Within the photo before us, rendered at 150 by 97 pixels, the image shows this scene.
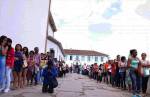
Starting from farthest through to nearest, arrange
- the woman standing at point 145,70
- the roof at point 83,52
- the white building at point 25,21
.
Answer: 1. the roof at point 83,52
2. the white building at point 25,21
3. the woman standing at point 145,70

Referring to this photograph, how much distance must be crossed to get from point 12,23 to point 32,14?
4.79 metres

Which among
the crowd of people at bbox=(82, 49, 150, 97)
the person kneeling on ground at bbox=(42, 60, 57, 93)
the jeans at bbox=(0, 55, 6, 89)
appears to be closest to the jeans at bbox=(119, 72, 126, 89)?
the crowd of people at bbox=(82, 49, 150, 97)

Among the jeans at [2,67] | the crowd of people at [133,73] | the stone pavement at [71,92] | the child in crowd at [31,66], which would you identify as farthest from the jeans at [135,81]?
the child in crowd at [31,66]

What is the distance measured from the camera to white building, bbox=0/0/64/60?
25.7 meters

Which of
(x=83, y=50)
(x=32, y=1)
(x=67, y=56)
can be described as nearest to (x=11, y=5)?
(x=32, y=1)

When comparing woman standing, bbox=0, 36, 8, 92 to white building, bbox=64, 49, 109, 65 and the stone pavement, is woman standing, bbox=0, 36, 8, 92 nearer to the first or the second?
the stone pavement

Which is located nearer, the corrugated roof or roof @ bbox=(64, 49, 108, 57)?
the corrugated roof

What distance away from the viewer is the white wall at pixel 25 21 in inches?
1013

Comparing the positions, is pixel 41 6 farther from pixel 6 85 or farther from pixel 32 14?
pixel 6 85

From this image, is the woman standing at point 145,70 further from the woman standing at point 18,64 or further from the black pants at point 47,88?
the woman standing at point 18,64

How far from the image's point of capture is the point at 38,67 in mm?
20062

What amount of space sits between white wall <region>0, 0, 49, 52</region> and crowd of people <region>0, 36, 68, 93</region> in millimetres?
5688

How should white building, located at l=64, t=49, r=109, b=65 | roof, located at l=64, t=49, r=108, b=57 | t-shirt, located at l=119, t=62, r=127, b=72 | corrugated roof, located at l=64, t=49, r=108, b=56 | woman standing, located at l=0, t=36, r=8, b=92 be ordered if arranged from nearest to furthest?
woman standing, located at l=0, t=36, r=8, b=92 → t-shirt, located at l=119, t=62, r=127, b=72 → white building, located at l=64, t=49, r=109, b=65 → corrugated roof, located at l=64, t=49, r=108, b=56 → roof, located at l=64, t=49, r=108, b=57

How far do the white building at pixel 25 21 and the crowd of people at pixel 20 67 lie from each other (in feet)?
18.7
